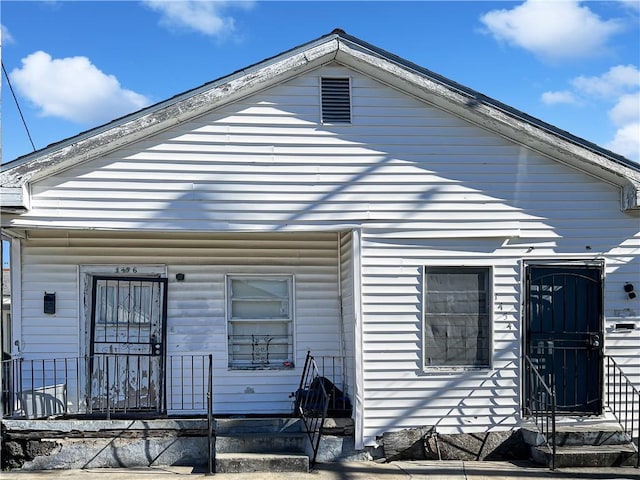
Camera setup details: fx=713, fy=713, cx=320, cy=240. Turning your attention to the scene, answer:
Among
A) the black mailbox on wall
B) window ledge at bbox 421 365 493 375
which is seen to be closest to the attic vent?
window ledge at bbox 421 365 493 375

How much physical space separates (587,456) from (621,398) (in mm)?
1206

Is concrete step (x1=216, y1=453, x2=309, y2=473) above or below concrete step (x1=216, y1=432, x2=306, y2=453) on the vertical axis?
below

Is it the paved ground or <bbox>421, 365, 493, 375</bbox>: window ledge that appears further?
<bbox>421, 365, 493, 375</bbox>: window ledge

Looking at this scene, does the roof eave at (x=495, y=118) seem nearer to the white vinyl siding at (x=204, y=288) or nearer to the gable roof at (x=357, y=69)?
the gable roof at (x=357, y=69)

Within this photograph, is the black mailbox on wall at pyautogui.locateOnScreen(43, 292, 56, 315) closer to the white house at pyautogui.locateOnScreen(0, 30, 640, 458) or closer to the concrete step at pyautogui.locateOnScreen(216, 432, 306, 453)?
the white house at pyautogui.locateOnScreen(0, 30, 640, 458)

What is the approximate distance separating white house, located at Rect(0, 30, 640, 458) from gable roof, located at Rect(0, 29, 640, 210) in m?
0.02

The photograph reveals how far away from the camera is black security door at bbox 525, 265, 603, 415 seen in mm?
9281

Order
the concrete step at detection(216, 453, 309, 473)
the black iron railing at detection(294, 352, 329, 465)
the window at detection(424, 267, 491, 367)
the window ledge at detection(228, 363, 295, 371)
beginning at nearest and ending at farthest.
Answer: the concrete step at detection(216, 453, 309, 473) < the black iron railing at detection(294, 352, 329, 465) < the window at detection(424, 267, 491, 367) < the window ledge at detection(228, 363, 295, 371)

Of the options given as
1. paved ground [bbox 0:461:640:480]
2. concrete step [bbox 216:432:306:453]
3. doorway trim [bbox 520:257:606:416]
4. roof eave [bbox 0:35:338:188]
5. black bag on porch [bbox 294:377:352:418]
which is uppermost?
roof eave [bbox 0:35:338:188]

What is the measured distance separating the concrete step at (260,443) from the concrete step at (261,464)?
0.30 meters

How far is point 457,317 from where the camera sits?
9.26 metres

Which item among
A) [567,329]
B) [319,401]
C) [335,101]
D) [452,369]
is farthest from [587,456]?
[335,101]

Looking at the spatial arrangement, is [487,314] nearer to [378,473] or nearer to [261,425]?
[378,473]

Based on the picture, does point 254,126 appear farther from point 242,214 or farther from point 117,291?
point 117,291
